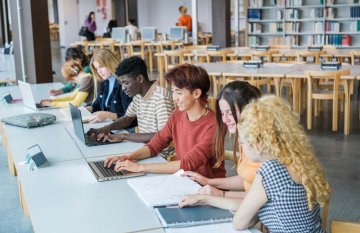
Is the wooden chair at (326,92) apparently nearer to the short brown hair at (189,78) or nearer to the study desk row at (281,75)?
the study desk row at (281,75)

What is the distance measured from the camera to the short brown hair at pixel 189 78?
2.70 m

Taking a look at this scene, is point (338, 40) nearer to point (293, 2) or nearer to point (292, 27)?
point (292, 27)

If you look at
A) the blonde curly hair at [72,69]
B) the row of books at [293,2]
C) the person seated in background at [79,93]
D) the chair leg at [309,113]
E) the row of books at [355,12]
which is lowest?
the chair leg at [309,113]

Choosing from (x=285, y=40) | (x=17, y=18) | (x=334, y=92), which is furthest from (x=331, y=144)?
(x=285, y=40)

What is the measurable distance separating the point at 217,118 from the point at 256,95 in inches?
10.3

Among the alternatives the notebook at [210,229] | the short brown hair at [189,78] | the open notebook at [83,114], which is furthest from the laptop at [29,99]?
the notebook at [210,229]

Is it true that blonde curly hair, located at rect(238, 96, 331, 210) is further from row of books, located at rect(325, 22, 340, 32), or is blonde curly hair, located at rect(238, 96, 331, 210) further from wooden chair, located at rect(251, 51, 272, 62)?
row of books, located at rect(325, 22, 340, 32)

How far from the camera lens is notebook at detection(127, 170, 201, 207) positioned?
209 cm

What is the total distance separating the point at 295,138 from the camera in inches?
70.9

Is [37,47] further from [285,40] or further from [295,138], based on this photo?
[285,40]

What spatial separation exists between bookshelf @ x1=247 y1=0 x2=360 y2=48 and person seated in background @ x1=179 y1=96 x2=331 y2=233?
10.6 metres

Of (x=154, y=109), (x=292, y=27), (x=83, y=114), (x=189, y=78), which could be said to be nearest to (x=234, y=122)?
(x=189, y=78)

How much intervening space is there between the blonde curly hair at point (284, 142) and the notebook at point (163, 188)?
1.43 feet

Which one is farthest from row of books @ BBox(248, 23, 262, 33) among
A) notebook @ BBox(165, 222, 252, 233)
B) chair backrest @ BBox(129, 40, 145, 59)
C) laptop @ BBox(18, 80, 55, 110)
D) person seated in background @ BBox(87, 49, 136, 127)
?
notebook @ BBox(165, 222, 252, 233)
